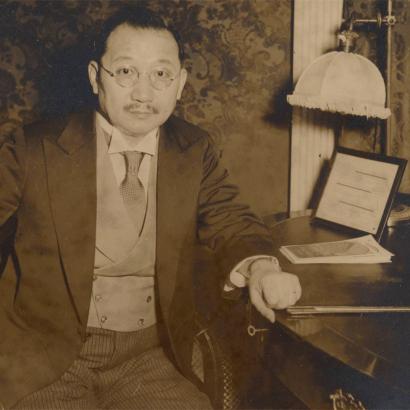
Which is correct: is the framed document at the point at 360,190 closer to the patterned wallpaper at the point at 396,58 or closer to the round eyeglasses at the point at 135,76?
the patterned wallpaper at the point at 396,58

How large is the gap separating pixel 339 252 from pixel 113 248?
23.7 inches

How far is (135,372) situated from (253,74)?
1169 mm

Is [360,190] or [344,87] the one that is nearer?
[344,87]

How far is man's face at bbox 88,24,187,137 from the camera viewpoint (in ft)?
4.09

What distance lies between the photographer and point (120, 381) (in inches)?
51.0

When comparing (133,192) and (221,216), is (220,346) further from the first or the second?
(133,192)

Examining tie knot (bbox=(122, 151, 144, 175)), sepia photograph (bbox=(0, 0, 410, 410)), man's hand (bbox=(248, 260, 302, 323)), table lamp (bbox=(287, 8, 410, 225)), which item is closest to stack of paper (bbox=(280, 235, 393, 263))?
sepia photograph (bbox=(0, 0, 410, 410))

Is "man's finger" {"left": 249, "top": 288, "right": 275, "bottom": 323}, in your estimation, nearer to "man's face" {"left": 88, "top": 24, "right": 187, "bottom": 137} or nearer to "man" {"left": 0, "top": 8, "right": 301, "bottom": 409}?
"man" {"left": 0, "top": 8, "right": 301, "bottom": 409}

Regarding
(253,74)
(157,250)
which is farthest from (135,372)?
(253,74)

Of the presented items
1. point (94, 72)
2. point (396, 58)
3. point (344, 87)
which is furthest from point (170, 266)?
point (396, 58)

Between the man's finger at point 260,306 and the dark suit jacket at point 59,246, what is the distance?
0.43ft

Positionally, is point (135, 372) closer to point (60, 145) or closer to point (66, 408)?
point (66, 408)

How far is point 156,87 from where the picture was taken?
1.29 meters

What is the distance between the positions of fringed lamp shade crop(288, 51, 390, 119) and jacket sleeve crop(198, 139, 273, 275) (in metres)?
0.35
